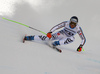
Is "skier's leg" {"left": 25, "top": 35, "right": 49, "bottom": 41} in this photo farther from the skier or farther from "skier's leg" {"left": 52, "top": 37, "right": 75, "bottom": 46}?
"skier's leg" {"left": 52, "top": 37, "right": 75, "bottom": 46}

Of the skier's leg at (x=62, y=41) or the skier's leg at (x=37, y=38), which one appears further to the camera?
the skier's leg at (x=62, y=41)

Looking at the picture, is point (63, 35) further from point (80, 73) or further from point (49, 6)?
point (49, 6)

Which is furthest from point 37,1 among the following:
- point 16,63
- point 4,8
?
point 16,63

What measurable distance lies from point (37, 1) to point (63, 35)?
1.58m

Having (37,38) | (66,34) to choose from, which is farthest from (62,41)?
(37,38)

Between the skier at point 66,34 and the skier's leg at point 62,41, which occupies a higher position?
the skier at point 66,34

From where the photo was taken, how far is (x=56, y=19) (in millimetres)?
2758

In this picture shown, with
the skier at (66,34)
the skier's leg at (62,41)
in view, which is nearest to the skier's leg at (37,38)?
the skier at (66,34)

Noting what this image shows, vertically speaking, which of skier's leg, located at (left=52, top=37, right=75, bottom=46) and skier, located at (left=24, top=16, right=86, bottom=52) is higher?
skier, located at (left=24, top=16, right=86, bottom=52)

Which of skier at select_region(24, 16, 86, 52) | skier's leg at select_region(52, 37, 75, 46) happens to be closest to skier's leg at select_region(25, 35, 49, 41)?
skier at select_region(24, 16, 86, 52)

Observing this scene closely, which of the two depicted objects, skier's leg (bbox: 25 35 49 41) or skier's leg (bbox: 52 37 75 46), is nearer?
skier's leg (bbox: 25 35 49 41)

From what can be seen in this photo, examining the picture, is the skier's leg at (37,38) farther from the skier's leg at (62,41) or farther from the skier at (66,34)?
the skier's leg at (62,41)

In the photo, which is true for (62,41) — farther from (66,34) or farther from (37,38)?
(37,38)

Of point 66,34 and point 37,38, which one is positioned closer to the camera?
point 37,38
